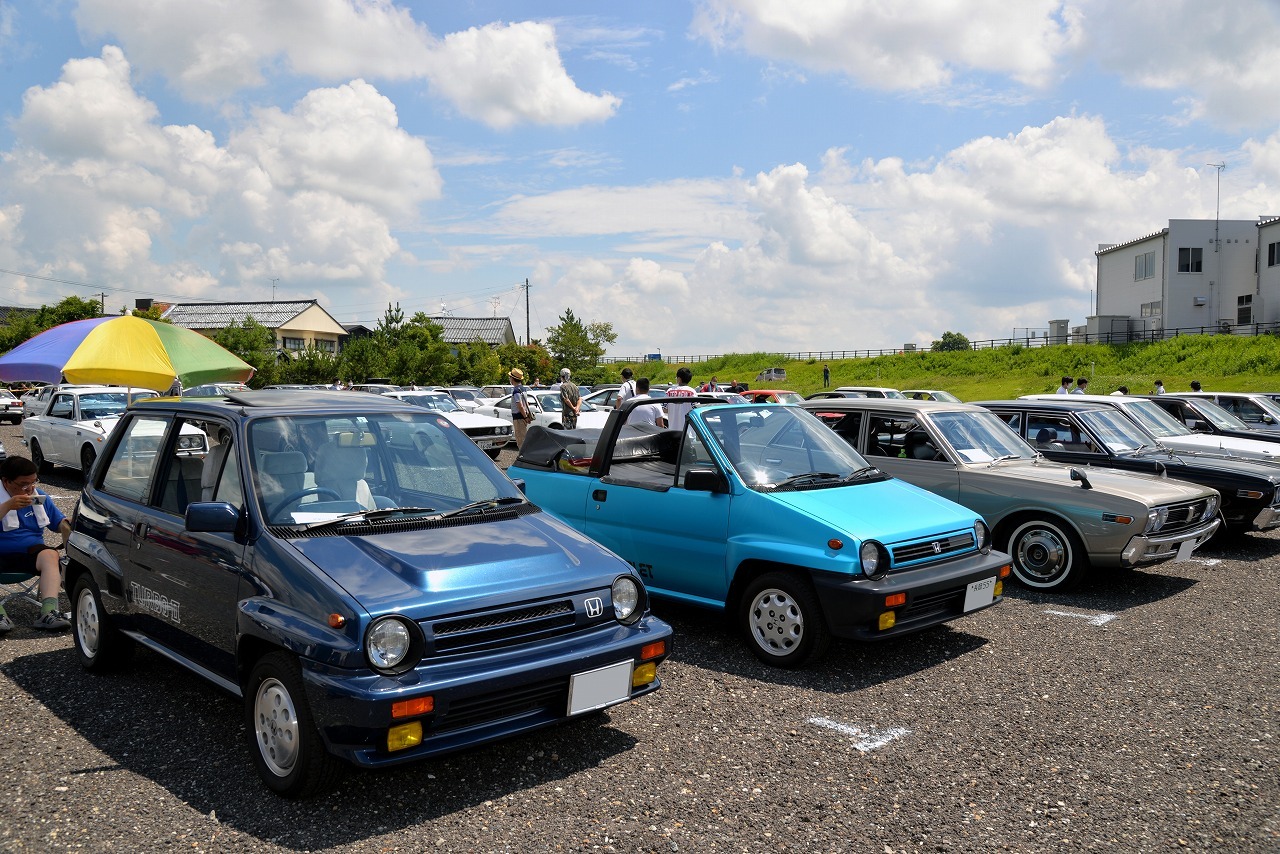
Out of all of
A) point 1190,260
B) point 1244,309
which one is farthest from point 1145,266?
point 1244,309

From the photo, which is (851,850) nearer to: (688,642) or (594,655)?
(594,655)

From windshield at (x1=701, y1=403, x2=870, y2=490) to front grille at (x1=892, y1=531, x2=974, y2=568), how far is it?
2.59 ft

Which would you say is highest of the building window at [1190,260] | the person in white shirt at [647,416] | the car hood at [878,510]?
the building window at [1190,260]

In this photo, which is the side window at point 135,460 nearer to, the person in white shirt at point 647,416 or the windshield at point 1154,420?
the person in white shirt at point 647,416

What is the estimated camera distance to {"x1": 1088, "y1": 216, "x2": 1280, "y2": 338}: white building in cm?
4656

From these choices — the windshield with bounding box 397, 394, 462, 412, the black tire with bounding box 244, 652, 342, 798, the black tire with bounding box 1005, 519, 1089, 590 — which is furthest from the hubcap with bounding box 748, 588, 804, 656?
the windshield with bounding box 397, 394, 462, 412

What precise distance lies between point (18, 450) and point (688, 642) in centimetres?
2107

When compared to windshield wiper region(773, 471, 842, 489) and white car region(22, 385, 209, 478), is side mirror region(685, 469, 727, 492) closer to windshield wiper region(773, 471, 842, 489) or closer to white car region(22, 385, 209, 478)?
windshield wiper region(773, 471, 842, 489)

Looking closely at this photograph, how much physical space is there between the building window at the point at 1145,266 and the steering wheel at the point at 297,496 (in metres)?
56.5

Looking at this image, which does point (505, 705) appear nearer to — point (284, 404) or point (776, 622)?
point (284, 404)

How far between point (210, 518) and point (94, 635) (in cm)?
211

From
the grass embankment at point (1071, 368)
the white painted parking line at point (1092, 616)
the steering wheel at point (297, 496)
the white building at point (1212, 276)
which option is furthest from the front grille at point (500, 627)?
the white building at point (1212, 276)

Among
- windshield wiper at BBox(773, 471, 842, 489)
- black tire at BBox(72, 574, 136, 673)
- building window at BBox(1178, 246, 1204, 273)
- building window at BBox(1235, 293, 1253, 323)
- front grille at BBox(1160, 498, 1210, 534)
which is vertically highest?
building window at BBox(1178, 246, 1204, 273)

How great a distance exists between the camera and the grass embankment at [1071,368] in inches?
1582
